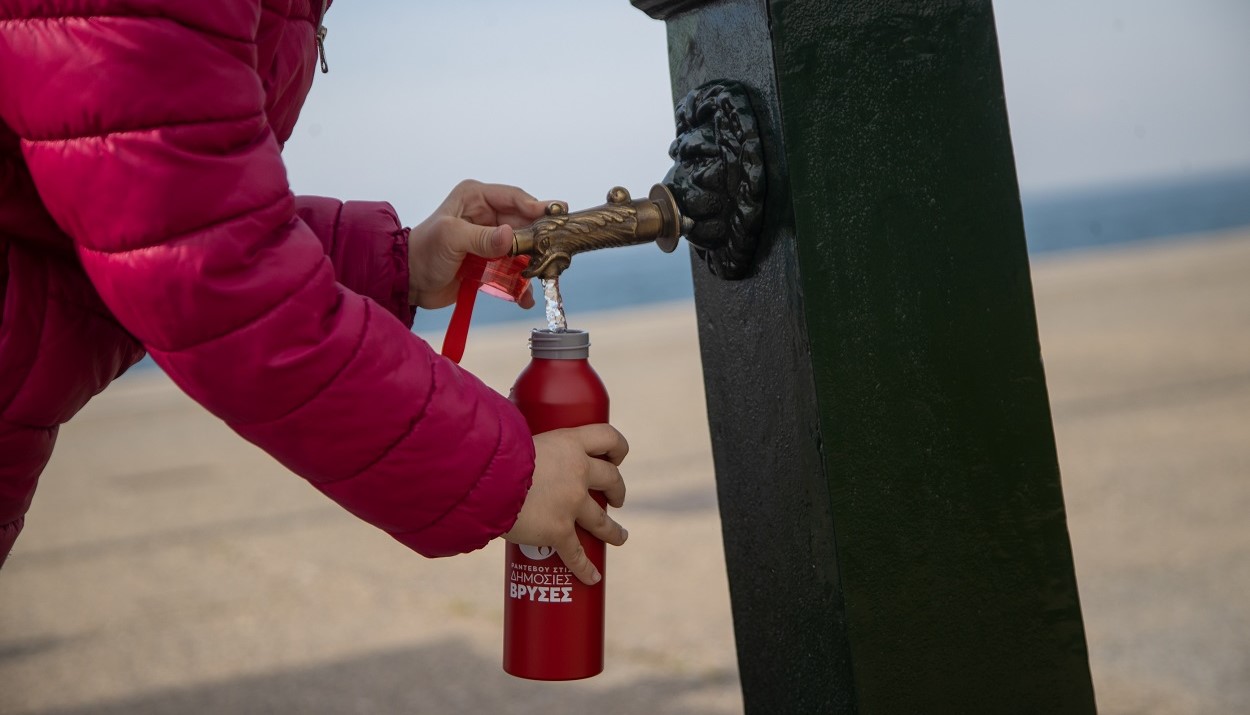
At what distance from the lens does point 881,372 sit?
5.28 feet

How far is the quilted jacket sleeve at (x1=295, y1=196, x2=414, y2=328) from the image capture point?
2000 millimetres

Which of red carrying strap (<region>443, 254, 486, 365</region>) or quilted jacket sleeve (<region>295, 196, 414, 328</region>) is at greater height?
quilted jacket sleeve (<region>295, 196, 414, 328</region>)

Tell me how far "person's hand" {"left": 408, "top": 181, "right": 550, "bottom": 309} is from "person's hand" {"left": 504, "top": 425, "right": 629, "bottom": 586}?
332 millimetres

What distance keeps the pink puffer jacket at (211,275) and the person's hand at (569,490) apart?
1.5 inches

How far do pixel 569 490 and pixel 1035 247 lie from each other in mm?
50358

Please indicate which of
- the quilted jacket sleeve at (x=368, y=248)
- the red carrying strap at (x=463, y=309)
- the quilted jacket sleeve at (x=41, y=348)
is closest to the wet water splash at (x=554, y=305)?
the red carrying strap at (x=463, y=309)

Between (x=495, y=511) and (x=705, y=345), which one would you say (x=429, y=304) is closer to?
(x=705, y=345)

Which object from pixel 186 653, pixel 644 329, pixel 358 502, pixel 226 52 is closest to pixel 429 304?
pixel 358 502

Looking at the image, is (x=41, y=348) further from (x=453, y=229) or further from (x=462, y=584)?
(x=462, y=584)

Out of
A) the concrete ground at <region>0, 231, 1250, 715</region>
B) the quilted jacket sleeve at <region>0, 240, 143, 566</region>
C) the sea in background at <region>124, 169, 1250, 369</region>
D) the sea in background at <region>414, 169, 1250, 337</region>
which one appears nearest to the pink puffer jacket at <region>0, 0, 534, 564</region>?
the quilted jacket sleeve at <region>0, 240, 143, 566</region>

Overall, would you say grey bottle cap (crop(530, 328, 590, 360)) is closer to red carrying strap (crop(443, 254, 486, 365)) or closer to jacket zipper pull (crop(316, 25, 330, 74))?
red carrying strap (crop(443, 254, 486, 365))

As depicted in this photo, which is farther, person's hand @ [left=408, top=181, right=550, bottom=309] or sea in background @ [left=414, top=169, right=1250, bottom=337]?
sea in background @ [left=414, top=169, right=1250, bottom=337]

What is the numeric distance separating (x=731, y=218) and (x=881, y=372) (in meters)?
0.27

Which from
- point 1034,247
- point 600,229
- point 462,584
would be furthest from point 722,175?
point 1034,247
